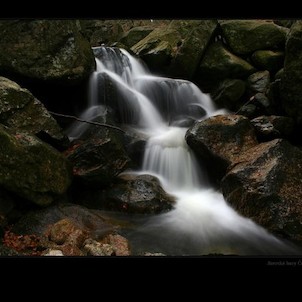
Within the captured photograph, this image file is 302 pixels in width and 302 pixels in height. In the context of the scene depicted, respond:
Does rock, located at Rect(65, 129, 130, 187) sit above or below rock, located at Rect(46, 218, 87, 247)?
above

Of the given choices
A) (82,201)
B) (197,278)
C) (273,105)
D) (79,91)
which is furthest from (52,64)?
(197,278)

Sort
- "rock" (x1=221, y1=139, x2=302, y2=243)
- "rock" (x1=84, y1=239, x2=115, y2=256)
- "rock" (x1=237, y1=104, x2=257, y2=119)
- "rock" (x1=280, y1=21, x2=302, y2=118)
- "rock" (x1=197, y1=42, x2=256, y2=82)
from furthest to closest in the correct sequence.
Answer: "rock" (x1=197, y1=42, x2=256, y2=82), "rock" (x1=237, y1=104, x2=257, y2=119), "rock" (x1=280, y1=21, x2=302, y2=118), "rock" (x1=221, y1=139, x2=302, y2=243), "rock" (x1=84, y1=239, x2=115, y2=256)

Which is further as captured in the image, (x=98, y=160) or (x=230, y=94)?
(x=230, y=94)

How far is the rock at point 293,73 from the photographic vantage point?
24.0 ft

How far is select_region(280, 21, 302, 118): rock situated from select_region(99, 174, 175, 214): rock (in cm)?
395

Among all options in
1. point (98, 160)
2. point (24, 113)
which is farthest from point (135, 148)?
point (24, 113)

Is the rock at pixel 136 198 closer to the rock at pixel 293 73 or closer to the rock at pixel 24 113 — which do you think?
the rock at pixel 24 113

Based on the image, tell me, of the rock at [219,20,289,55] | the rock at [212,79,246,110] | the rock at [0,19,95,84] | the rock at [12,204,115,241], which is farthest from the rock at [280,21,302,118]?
the rock at [12,204,115,241]

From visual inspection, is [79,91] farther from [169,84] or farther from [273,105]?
[273,105]

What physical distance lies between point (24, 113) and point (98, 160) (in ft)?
6.05

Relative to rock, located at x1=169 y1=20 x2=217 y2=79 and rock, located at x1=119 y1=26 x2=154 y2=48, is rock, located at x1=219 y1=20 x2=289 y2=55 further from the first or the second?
rock, located at x1=119 y1=26 x2=154 y2=48

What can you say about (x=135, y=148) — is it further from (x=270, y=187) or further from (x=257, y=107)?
(x=257, y=107)

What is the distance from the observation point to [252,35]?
39.1ft

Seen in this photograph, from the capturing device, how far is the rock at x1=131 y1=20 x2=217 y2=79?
1166 cm
